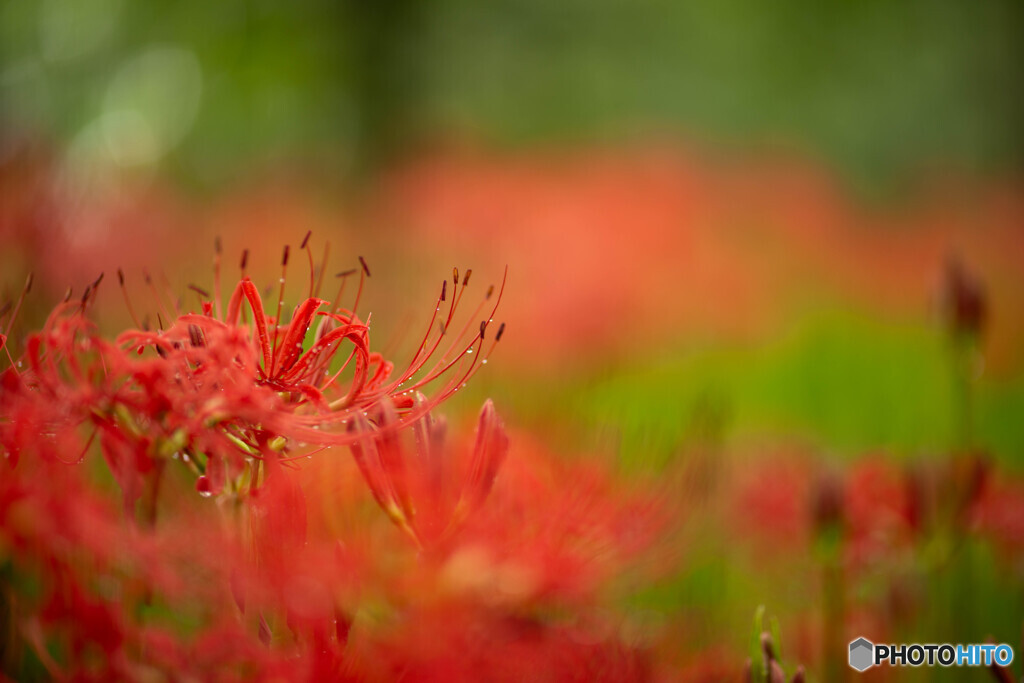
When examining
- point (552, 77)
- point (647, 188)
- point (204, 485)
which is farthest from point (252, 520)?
point (552, 77)

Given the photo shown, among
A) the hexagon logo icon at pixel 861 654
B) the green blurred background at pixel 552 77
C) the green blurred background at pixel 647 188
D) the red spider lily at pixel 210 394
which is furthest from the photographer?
the green blurred background at pixel 552 77

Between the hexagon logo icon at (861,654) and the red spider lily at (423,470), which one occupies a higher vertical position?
the red spider lily at (423,470)

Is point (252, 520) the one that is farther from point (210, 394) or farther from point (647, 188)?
point (647, 188)

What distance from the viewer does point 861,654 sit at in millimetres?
471

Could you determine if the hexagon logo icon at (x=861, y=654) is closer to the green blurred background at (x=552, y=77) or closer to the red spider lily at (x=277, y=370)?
the red spider lily at (x=277, y=370)

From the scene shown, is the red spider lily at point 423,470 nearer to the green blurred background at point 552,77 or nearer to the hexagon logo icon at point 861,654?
the hexagon logo icon at point 861,654

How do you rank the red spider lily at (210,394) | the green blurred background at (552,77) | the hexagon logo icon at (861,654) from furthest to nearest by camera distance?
the green blurred background at (552,77)
the hexagon logo icon at (861,654)
the red spider lily at (210,394)

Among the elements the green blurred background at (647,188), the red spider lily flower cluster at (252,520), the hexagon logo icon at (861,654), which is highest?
the green blurred background at (647,188)

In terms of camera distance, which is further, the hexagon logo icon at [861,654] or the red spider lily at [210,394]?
the hexagon logo icon at [861,654]

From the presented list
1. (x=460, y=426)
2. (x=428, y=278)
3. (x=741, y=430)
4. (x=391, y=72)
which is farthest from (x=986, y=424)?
(x=391, y=72)

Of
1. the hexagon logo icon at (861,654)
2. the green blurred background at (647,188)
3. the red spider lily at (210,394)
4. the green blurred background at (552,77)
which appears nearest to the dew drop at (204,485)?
the red spider lily at (210,394)

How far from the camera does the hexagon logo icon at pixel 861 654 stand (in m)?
0.47

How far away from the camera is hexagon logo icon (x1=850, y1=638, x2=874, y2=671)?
47 cm

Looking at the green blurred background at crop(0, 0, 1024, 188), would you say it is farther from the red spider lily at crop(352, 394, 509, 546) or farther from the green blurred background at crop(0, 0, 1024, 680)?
the red spider lily at crop(352, 394, 509, 546)
